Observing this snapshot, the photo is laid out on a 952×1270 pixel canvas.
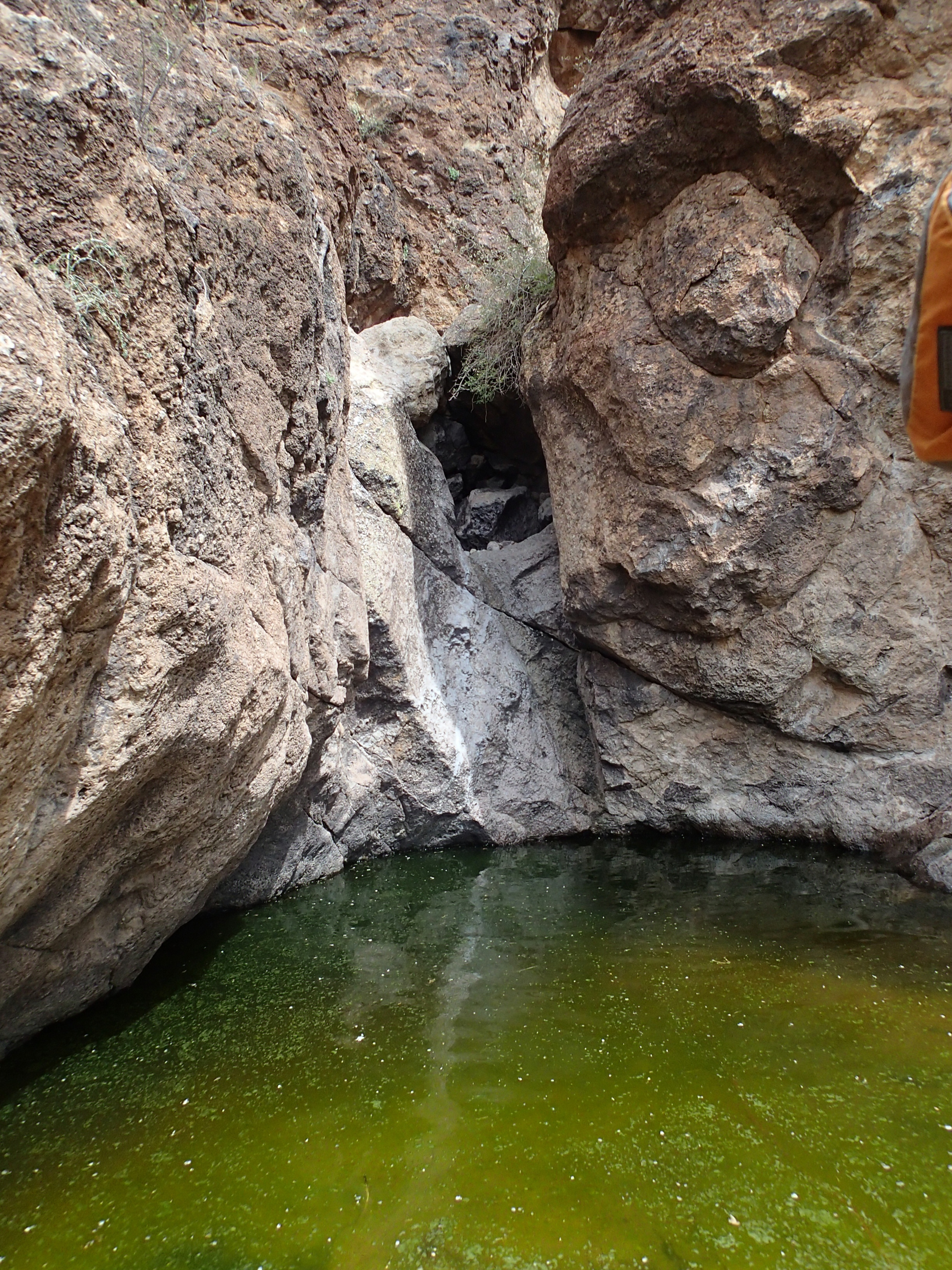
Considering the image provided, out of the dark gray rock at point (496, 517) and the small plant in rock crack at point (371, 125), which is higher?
the small plant in rock crack at point (371, 125)

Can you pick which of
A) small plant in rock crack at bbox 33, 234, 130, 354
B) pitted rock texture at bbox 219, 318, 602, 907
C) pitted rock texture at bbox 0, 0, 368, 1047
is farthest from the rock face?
small plant in rock crack at bbox 33, 234, 130, 354

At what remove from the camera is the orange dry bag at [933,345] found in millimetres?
1665

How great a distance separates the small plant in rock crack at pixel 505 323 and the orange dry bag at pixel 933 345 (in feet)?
20.4

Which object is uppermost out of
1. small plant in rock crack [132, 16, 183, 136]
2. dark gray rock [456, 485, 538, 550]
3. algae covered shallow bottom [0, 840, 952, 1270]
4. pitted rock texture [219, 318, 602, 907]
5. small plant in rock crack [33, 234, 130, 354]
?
small plant in rock crack [132, 16, 183, 136]

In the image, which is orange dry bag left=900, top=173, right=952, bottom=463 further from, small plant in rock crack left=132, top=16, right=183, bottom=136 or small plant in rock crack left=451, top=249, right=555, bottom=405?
small plant in rock crack left=451, top=249, right=555, bottom=405

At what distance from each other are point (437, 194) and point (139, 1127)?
1018cm

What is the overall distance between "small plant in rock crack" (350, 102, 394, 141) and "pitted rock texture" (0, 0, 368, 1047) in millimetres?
4475

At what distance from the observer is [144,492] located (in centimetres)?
322

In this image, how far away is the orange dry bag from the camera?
1665mm

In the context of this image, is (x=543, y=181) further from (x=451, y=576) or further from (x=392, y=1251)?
(x=392, y=1251)

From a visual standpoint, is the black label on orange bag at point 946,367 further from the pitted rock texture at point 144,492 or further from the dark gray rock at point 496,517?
the dark gray rock at point 496,517

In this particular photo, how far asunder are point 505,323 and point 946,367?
A: 23.5ft

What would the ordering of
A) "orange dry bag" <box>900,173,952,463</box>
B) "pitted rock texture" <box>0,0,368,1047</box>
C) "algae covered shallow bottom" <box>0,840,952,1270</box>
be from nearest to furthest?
"orange dry bag" <box>900,173,952,463</box> → "algae covered shallow bottom" <box>0,840,952,1270</box> → "pitted rock texture" <box>0,0,368,1047</box>

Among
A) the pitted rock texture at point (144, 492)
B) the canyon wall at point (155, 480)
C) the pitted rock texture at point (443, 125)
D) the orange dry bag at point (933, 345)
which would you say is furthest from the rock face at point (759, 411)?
the orange dry bag at point (933, 345)
